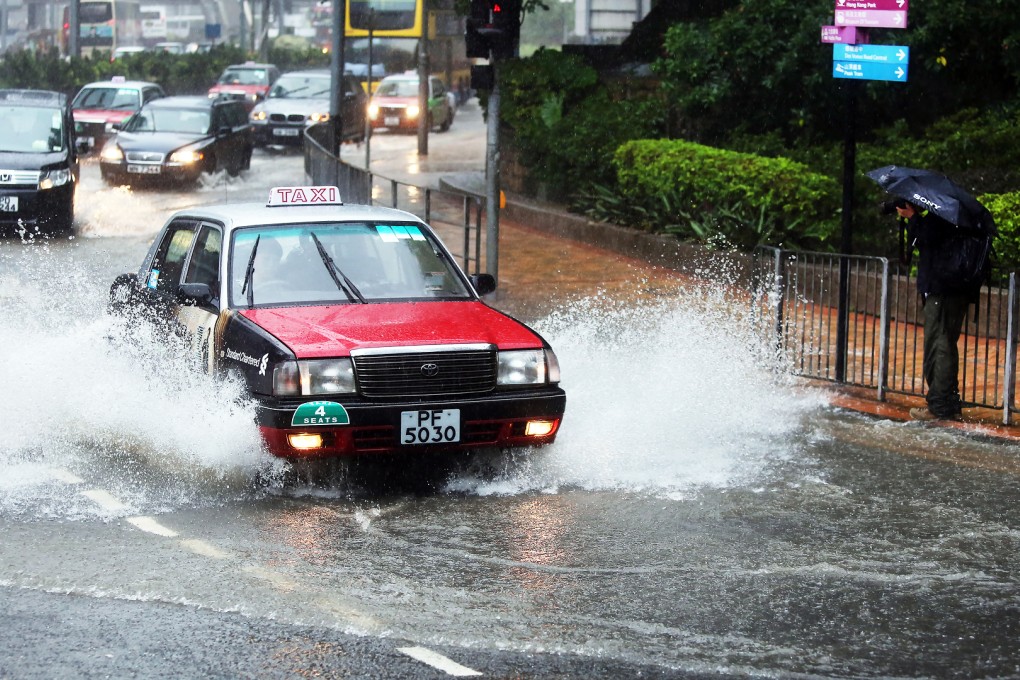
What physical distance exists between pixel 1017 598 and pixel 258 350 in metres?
3.85

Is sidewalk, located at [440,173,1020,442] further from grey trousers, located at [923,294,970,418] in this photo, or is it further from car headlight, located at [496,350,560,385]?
car headlight, located at [496,350,560,385]

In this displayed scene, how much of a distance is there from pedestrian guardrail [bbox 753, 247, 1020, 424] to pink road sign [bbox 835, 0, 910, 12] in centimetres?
179

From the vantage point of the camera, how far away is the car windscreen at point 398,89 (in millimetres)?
42719

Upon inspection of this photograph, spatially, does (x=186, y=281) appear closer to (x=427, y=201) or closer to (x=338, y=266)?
(x=338, y=266)

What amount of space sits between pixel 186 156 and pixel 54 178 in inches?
246

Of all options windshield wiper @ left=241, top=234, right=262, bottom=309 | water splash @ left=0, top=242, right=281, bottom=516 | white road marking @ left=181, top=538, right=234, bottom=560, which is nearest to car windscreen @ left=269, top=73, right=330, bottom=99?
water splash @ left=0, top=242, right=281, bottom=516

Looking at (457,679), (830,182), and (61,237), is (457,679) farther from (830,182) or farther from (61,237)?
(61,237)

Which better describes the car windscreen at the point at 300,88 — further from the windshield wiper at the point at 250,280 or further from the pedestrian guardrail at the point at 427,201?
the windshield wiper at the point at 250,280

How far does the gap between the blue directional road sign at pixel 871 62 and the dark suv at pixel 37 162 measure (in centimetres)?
1213

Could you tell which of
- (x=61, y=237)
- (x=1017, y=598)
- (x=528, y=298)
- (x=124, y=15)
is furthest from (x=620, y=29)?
(x=124, y=15)

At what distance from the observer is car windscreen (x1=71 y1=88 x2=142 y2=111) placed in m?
35.6

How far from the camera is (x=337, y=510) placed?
793 cm

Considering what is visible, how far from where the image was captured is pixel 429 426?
8062 millimetres

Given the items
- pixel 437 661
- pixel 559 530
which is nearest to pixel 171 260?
pixel 559 530
